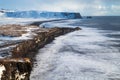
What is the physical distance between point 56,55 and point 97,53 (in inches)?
220

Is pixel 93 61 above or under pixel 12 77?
under

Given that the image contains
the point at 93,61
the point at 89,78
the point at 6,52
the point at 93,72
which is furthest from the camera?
the point at 6,52

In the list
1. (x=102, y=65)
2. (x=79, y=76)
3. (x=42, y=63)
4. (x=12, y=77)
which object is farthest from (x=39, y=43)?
(x=12, y=77)

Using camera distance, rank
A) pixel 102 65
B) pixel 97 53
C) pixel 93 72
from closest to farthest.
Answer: pixel 93 72, pixel 102 65, pixel 97 53

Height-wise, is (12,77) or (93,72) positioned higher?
(12,77)

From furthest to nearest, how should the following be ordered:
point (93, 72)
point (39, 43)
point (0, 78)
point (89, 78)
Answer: point (39, 43), point (93, 72), point (89, 78), point (0, 78)

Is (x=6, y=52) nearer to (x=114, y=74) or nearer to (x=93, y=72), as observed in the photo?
(x=93, y=72)

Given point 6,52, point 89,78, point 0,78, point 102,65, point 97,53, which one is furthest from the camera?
point 97,53

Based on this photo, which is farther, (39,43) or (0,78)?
(39,43)

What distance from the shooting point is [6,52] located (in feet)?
98.8

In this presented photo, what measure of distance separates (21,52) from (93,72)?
10.3 m

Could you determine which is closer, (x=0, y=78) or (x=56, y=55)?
(x=0, y=78)

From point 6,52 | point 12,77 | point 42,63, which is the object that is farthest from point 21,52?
point 12,77

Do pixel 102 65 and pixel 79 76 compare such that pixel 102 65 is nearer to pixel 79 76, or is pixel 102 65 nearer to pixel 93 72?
pixel 93 72
